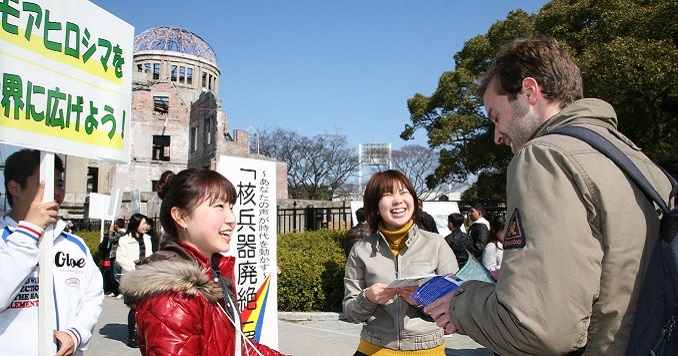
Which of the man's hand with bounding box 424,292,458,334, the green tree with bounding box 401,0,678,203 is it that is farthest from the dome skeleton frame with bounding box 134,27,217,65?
the man's hand with bounding box 424,292,458,334

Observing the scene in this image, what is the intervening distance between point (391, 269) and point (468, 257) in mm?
980

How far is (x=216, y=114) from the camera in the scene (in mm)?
Answer: 34625

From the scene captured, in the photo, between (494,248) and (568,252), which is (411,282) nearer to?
(568,252)

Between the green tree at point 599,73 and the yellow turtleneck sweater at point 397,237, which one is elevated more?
the green tree at point 599,73

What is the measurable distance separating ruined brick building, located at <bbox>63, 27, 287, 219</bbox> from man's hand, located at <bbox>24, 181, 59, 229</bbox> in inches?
1027

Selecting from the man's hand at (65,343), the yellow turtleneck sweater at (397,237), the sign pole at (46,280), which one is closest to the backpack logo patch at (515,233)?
the yellow turtleneck sweater at (397,237)

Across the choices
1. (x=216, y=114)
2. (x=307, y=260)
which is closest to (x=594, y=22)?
(x=307, y=260)

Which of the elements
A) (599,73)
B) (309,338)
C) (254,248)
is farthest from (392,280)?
(599,73)

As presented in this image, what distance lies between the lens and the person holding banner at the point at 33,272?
2.30m

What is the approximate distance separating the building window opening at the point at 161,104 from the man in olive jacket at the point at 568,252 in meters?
44.3

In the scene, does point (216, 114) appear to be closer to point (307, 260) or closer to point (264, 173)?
point (307, 260)

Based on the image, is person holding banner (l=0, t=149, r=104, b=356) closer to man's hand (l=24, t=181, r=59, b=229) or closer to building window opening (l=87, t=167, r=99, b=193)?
man's hand (l=24, t=181, r=59, b=229)

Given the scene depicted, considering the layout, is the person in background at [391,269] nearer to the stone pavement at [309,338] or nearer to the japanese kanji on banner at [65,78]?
the japanese kanji on banner at [65,78]

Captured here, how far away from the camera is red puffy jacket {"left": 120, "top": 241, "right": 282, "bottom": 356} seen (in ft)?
6.47
